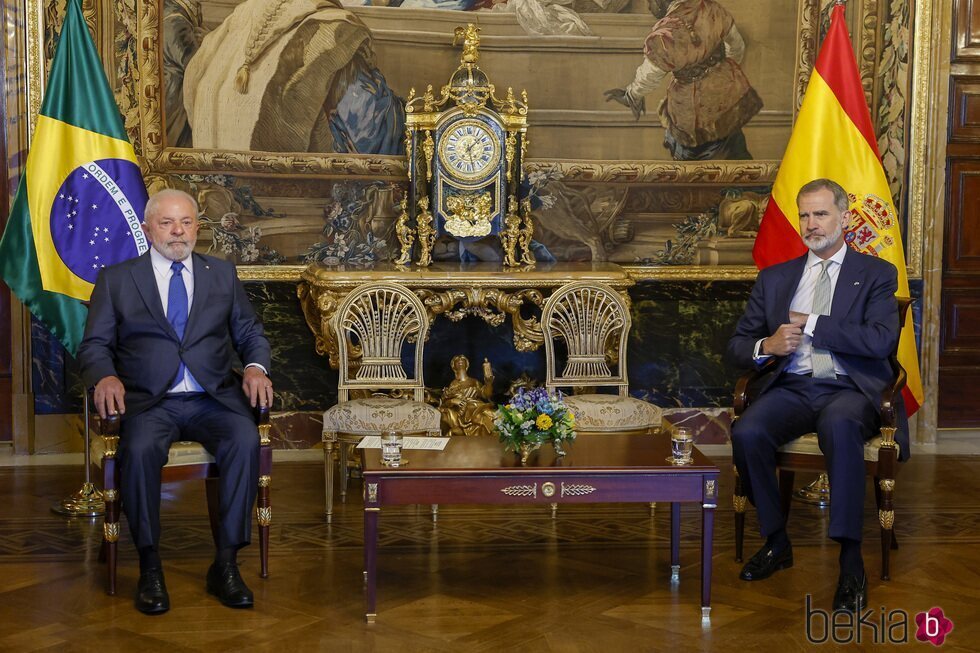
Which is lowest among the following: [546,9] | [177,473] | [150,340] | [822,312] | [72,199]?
[177,473]

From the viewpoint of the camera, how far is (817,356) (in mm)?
4848

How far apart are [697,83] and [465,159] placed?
1494 millimetres

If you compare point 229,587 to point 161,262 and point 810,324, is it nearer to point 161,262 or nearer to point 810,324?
point 161,262

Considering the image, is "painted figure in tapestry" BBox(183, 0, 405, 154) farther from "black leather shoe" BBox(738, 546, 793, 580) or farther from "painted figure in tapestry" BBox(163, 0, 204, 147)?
"black leather shoe" BBox(738, 546, 793, 580)

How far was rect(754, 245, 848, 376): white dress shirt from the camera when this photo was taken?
4.83m

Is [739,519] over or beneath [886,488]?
beneath

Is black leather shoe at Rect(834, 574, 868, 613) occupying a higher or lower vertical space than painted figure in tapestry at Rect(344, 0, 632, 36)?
lower

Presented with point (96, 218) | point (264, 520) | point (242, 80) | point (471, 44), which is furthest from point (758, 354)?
point (242, 80)

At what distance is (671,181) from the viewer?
6.99m

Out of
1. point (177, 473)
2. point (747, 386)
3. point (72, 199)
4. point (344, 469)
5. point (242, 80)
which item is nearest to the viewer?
point (177, 473)

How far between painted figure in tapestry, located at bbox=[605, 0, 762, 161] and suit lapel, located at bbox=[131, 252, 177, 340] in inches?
127

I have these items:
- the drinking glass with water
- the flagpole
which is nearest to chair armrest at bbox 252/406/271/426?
the flagpole

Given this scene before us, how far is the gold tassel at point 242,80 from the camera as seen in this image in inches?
262

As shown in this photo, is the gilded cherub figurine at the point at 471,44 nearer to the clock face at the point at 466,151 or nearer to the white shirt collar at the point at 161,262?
the clock face at the point at 466,151
